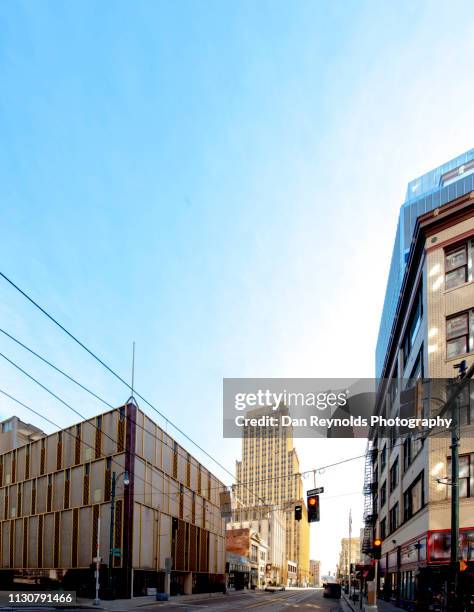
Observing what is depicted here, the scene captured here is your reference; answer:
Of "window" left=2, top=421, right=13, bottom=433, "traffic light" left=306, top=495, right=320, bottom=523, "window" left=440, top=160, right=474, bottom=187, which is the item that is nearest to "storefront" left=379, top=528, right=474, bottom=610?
"traffic light" left=306, top=495, right=320, bottom=523

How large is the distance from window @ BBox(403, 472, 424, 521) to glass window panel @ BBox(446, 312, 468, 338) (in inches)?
305

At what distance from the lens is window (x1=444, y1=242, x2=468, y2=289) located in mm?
29188

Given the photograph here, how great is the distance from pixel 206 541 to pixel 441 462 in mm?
44656

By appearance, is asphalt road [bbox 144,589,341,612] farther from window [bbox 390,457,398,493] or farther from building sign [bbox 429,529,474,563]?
building sign [bbox 429,529,474,563]

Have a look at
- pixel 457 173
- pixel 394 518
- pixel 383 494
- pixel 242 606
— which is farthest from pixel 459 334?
pixel 457 173

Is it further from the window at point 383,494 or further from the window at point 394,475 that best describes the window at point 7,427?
the window at point 394,475

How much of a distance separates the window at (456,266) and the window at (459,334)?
175 cm

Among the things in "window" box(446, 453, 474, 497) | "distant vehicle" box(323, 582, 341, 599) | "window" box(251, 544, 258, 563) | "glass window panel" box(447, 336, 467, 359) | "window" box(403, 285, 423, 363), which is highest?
"window" box(403, 285, 423, 363)

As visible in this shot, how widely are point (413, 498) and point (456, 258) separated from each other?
14.8 meters

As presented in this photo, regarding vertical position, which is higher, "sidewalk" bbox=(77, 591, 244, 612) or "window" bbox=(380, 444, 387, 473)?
"window" bbox=(380, 444, 387, 473)

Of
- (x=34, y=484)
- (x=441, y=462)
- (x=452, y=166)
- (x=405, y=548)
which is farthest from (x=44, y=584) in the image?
(x=452, y=166)

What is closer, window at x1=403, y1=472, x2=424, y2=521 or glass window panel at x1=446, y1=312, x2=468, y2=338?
glass window panel at x1=446, y1=312, x2=468, y2=338

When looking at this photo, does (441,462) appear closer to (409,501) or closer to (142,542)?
(409,501)

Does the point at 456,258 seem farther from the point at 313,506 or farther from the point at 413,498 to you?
the point at 413,498
